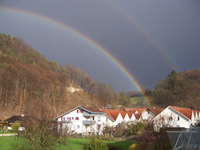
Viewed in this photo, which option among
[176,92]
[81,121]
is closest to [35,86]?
[81,121]

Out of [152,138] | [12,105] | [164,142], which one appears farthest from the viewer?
[12,105]

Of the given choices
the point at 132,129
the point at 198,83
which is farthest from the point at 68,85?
the point at 132,129

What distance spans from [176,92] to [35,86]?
4424 centimetres

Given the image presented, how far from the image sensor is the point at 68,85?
90.1 meters

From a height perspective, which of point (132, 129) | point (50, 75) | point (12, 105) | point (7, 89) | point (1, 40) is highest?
point (1, 40)

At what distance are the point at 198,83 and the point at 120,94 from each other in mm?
31641

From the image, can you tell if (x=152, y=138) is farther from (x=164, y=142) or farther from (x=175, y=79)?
(x=175, y=79)

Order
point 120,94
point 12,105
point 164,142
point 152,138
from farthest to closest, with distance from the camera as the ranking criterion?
point 120,94, point 12,105, point 164,142, point 152,138

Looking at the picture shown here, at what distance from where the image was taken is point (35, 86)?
65312 mm

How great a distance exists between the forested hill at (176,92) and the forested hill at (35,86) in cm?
2087

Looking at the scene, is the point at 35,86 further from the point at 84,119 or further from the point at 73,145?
the point at 73,145

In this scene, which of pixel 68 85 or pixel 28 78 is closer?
pixel 28 78

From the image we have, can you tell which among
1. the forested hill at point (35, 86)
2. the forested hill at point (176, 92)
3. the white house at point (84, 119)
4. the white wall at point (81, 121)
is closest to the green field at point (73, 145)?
the white house at point (84, 119)

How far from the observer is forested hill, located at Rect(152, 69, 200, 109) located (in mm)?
72156
